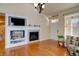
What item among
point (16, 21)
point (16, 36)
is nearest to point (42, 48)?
point (16, 36)

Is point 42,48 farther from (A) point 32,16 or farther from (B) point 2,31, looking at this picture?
(B) point 2,31

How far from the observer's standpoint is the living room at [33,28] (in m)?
3.21

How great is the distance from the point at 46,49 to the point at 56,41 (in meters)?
0.46

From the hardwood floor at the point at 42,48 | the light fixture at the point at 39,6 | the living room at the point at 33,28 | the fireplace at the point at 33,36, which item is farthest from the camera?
the fireplace at the point at 33,36

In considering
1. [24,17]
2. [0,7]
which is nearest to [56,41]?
[24,17]

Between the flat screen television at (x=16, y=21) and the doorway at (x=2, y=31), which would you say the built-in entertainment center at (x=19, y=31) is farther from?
the doorway at (x=2, y=31)

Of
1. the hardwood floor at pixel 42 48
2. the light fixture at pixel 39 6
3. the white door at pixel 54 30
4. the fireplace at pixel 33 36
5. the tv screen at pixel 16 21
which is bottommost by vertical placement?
the hardwood floor at pixel 42 48

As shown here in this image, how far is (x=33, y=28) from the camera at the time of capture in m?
3.66

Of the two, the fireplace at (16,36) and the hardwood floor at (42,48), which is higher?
the fireplace at (16,36)

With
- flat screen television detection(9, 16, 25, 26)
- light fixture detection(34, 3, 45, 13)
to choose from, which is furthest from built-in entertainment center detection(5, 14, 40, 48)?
light fixture detection(34, 3, 45, 13)

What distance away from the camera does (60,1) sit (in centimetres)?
264

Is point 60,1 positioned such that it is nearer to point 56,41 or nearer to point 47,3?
point 47,3

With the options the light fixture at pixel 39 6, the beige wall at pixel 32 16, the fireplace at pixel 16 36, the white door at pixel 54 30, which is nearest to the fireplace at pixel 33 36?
the beige wall at pixel 32 16

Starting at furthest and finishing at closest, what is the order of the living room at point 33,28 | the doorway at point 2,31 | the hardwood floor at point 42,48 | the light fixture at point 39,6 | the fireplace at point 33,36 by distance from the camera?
the fireplace at point 33,36 < the hardwood floor at point 42,48 < the living room at point 33,28 < the doorway at point 2,31 < the light fixture at point 39,6
